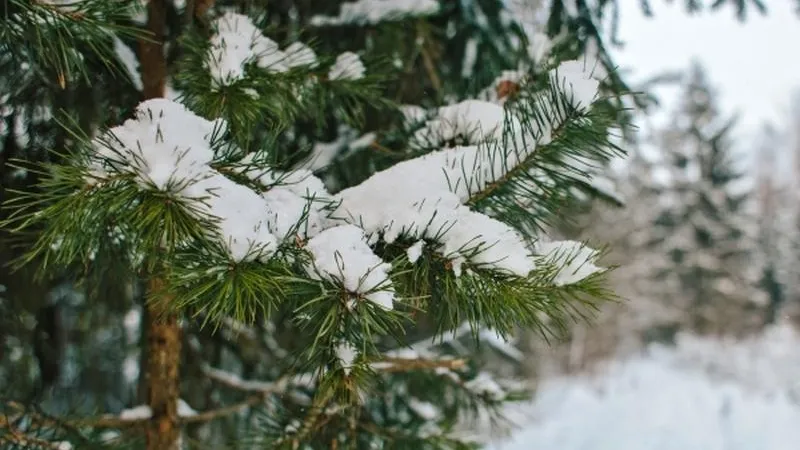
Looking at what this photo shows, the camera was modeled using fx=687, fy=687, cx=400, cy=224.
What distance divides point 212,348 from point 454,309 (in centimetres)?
174

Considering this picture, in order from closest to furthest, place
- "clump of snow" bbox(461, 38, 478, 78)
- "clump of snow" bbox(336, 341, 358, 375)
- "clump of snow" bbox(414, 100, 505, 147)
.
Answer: "clump of snow" bbox(336, 341, 358, 375) < "clump of snow" bbox(414, 100, 505, 147) < "clump of snow" bbox(461, 38, 478, 78)

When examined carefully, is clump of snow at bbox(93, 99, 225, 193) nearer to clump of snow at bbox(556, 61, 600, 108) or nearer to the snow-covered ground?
clump of snow at bbox(556, 61, 600, 108)

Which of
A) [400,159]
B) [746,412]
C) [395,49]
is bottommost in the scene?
[746,412]

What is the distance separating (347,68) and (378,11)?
1.48 feet

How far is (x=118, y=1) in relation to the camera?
138cm

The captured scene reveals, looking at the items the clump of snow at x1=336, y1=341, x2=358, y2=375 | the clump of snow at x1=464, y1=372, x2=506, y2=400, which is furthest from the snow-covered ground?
the clump of snow at x1=336, y1=341, x2=358, y2=375

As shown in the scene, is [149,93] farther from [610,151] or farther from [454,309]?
[610,151]

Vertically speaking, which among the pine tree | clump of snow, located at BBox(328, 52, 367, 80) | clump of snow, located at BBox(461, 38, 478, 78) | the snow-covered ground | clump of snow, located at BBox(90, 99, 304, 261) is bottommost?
the snow-covered ground

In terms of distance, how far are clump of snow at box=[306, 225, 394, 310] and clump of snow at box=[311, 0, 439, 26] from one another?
3.62 feet

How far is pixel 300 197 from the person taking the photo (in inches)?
46.8

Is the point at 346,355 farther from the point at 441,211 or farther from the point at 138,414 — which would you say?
the point at 138,414

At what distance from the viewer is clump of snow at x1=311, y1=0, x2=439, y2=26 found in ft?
6.56

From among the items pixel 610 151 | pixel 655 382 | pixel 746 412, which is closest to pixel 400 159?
pixel 610 151

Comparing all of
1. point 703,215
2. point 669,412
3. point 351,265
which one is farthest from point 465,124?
point 703,215
